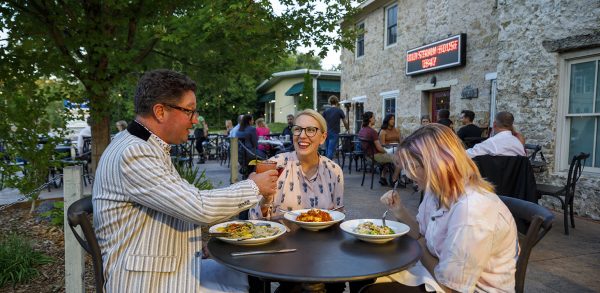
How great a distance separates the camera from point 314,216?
2057mm

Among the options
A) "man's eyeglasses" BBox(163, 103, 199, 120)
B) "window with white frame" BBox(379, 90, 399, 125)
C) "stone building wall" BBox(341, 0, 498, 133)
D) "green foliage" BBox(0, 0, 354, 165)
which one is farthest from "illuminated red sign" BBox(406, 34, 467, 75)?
"man's eyeglasses" BBox(163, 103, 199, 120)

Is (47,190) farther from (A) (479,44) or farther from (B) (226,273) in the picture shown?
(A) (479,44)

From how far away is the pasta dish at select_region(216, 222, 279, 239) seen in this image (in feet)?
5.81

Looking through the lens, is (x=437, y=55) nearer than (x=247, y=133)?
No

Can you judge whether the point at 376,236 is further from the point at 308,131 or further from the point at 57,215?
the point at 57,215

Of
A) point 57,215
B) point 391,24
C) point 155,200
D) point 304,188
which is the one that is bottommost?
point 57,215

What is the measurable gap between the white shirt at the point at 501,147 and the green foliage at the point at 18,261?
14.3 ft

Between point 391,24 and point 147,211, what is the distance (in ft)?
38.5

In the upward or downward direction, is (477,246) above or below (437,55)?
below

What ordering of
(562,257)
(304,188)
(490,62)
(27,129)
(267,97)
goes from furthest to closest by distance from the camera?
(267,97)
(490,62)
(27,129)
(562,257)
(304,188)

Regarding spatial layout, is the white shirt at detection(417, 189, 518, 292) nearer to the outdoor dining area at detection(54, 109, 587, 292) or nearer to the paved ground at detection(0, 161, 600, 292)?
Result: the outdoor dining area at detection(54, 109, 587, 292)

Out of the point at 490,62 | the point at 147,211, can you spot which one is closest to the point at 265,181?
the point at 147,211

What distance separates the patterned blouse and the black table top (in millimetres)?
675

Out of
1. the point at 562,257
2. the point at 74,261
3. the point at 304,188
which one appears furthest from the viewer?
the point at 562,257
